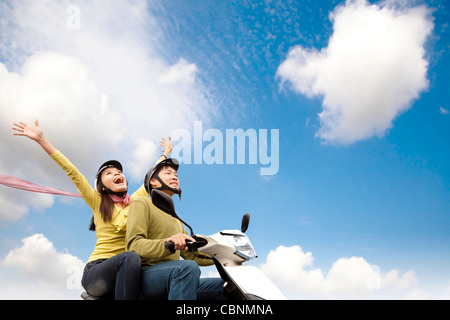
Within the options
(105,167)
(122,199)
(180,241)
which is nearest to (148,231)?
(180,241)

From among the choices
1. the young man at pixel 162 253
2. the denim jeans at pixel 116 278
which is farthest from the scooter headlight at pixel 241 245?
the denim jeans at pixel 116 278

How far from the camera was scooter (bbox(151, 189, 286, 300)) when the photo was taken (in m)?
2.34

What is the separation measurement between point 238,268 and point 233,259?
0.08m

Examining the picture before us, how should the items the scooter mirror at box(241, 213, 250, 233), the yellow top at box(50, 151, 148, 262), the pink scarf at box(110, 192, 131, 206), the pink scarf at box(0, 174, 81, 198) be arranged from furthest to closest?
the pink scarf at box(0, 174, 81, 198)
the pink scarf at box(110, 192, 131, 206)
the yellow top at box(50, 151, 148, 262)
the scooter mirror at box(241, 213, 250, 233)

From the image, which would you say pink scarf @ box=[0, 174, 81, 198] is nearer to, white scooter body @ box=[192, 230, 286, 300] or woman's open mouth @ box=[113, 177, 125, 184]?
woman's open mouth @ box=[113, 177, 125, 184]

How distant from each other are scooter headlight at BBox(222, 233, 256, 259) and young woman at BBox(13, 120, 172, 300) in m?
0.70

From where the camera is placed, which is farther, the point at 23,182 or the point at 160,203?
the point at 23,182

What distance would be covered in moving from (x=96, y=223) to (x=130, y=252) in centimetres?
95

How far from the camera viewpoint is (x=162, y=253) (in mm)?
2436

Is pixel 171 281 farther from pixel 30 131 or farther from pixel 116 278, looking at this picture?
pixel 30 131

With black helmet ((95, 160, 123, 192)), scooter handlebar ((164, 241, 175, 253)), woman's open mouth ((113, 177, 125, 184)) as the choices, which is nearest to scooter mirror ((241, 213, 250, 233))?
scooter handlebar ((164, 241, 175, 253))
